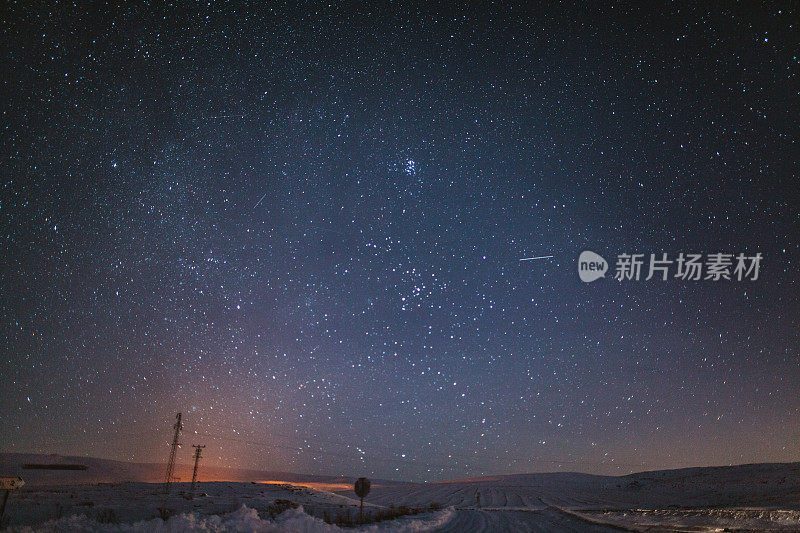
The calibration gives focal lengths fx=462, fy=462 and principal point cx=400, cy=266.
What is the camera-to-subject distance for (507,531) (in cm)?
1462

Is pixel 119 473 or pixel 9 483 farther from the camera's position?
pixel 119 473

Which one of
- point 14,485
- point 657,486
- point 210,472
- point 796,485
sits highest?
point 14,485

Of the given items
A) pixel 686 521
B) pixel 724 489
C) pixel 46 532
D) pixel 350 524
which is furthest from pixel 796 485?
pixel 46 532

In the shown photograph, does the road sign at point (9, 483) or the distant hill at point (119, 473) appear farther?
the distant hill at point (119, 473)

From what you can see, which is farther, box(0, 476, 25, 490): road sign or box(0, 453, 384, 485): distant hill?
box(0, 453, 384, 485): distant hill

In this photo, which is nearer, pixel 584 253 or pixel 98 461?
pixel 584 253

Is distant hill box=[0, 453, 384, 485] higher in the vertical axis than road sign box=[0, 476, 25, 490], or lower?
lower

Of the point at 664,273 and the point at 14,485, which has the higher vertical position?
the point at 664,273

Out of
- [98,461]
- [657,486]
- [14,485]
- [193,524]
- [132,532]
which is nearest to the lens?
[14,485]

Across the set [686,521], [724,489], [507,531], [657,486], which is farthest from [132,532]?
[657,486]

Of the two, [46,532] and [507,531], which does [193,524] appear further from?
[507,531]

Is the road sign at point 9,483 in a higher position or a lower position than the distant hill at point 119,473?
higher

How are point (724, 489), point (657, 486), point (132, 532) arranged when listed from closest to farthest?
point (132, 532), point (724, 489), point (657, 486)

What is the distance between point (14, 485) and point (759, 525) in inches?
835
